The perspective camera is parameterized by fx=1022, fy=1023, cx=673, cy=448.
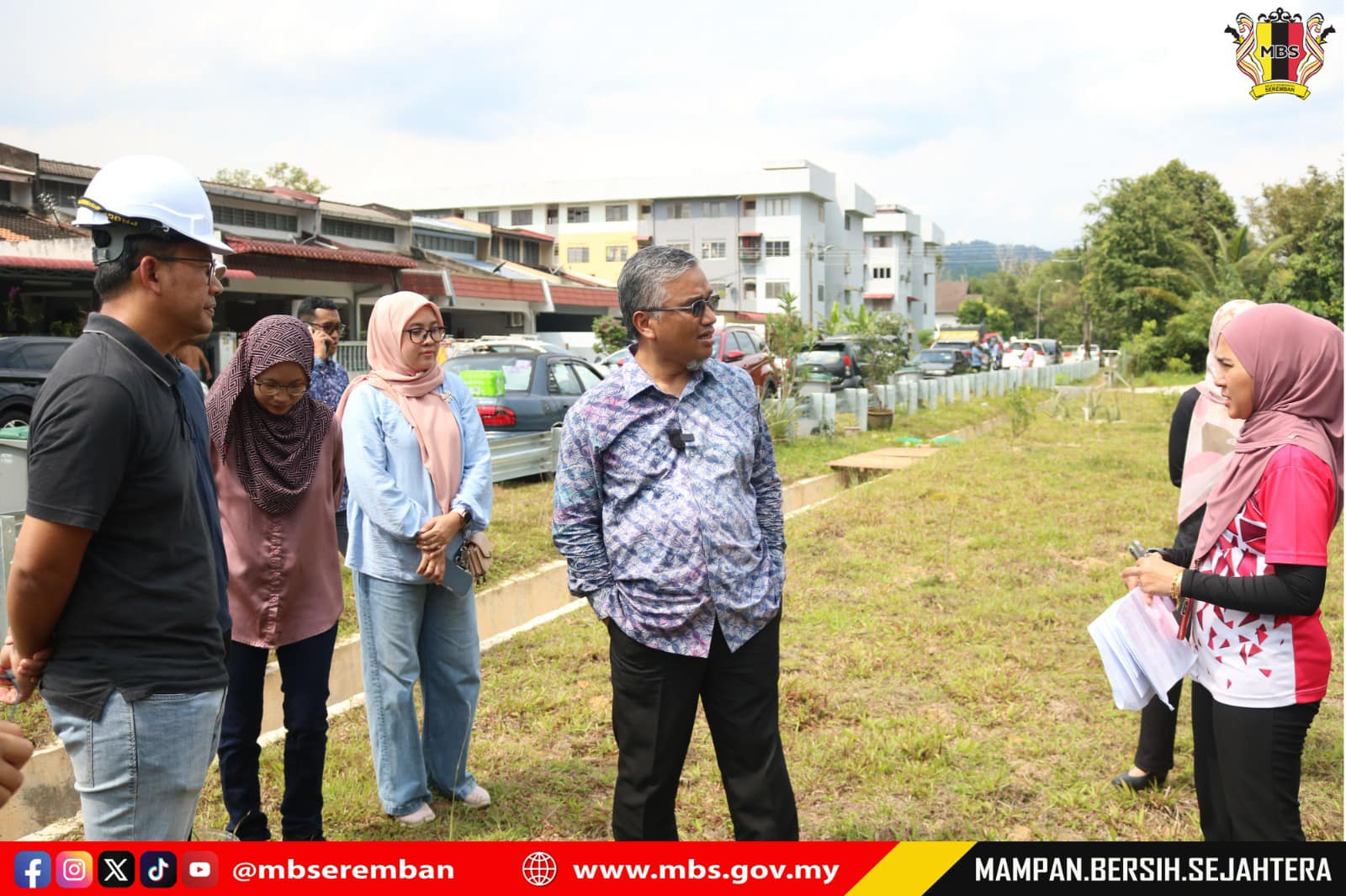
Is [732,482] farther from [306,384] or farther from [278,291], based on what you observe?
[278,291]

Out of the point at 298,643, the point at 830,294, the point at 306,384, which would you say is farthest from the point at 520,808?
the point at 830,294

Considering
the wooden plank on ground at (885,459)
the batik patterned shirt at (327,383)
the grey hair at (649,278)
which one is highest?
the grey hair at (649,278)

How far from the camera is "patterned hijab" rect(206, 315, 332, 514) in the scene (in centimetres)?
327

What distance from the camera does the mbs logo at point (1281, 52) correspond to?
4344 millimetres

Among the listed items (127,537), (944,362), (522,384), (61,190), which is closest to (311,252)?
(61,190)

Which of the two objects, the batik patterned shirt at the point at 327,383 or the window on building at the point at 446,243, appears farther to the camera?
the window on building at the point at 446,243

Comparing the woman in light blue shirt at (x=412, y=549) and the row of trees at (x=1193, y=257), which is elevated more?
the row of trees at (x=1193, y=257)

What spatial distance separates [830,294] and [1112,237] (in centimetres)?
2773

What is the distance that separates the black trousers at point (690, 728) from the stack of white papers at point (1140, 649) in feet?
3.72

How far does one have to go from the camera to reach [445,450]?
3.73 m

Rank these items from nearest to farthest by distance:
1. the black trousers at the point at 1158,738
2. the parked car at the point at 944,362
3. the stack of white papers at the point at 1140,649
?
the stack of white papers at the point at 1140,649 < the black trousers at the point at 1158,738 < the parked car at the point at 944,362

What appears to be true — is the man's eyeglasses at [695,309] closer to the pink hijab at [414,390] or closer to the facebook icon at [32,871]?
the pink hijab at [414,390]

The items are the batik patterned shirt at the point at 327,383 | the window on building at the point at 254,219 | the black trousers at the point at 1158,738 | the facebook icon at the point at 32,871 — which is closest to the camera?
the facebook icon at the point at 32,871

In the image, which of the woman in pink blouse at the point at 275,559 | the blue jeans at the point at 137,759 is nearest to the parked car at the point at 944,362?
the woman in pink blouse at the point at 275,559
